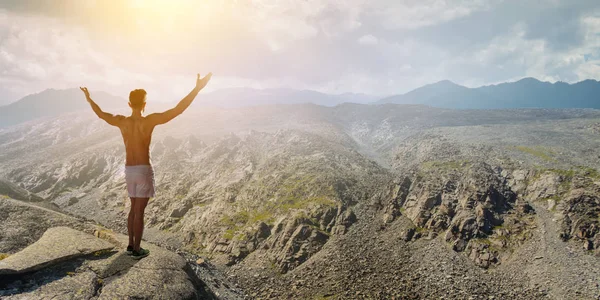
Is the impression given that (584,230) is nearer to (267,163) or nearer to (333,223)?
(333,223)

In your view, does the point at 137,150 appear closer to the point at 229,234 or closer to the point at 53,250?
the point at 53,250

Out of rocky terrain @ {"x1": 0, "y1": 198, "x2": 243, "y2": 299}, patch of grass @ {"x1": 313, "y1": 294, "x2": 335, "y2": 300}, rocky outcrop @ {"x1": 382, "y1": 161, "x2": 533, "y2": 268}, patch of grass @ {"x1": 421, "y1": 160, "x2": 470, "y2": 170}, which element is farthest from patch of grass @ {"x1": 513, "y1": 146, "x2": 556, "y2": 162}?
rocky terrain @ {"x1": 0, "y1": 198, "x2": 243, "y2": 299}

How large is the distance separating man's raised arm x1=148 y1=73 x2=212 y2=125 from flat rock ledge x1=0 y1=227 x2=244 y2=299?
417cm

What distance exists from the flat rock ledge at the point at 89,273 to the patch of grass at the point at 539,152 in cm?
8137

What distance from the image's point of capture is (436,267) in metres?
43.9

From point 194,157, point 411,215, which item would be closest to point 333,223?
point 411,215

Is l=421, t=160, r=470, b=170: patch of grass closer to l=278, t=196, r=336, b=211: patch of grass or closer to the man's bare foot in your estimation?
l=278, t=196, r=336, b=211: patch of grass

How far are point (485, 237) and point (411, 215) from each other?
523 inches

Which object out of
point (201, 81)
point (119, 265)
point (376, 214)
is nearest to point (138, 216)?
point (119, 265)

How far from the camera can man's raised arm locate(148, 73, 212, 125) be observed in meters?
8.10

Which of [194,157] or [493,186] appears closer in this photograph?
[493,186]

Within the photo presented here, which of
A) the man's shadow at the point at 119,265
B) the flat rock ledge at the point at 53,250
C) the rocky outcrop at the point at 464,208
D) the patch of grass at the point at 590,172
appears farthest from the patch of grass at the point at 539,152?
the flat rock ledge at the point at 53,250

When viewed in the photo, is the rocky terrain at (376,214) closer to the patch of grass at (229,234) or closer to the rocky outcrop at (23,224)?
the rocky outcrop at (23,224)

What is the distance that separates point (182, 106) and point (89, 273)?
4.92 meters
